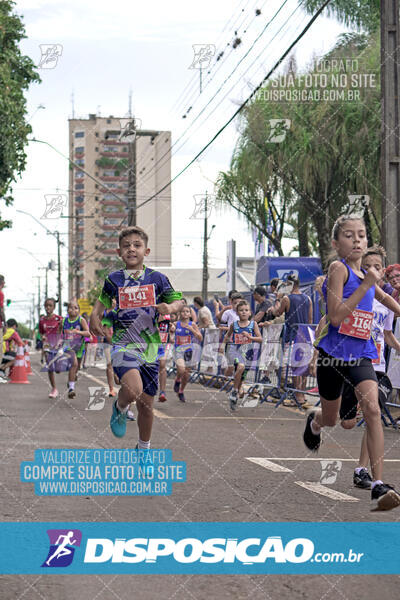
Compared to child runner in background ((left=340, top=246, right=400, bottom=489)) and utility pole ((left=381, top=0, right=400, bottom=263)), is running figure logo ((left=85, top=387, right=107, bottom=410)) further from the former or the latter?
child runner in background ((left=340, top=246, right=400, bottom=489))

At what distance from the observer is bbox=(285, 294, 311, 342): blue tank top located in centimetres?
1509

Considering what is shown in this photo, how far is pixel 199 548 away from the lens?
16.6ft

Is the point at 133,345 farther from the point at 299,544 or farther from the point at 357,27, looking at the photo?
the point at 357,27

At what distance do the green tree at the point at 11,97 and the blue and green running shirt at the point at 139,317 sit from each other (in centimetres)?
1979

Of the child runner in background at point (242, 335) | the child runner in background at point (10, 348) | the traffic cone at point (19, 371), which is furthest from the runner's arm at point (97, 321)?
the child runner in background at point (10, 348)

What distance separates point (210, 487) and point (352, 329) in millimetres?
1644

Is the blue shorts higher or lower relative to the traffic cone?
higher

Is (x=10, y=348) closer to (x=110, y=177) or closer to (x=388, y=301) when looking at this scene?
(x=388, y=301)

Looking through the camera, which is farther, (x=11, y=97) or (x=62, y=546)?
(x=11, y=97)

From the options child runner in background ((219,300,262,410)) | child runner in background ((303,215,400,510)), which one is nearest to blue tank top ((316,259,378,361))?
child runner in background ((303,215,400,510))

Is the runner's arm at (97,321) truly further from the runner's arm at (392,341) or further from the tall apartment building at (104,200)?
the tall apartment building at (104,200)

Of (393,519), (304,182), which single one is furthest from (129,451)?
(304,182)

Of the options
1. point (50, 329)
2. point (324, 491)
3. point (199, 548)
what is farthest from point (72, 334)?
point (199, 548)

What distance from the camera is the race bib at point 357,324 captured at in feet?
20.6
